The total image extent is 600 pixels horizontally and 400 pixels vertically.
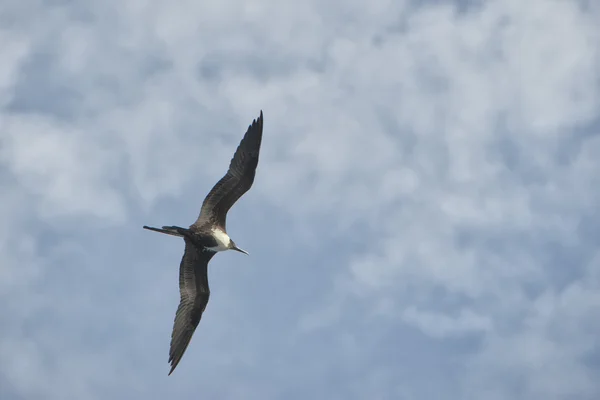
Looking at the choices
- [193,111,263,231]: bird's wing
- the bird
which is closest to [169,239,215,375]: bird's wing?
the bird

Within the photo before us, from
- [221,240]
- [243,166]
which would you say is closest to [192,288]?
[221,240]

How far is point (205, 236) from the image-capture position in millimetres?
23547

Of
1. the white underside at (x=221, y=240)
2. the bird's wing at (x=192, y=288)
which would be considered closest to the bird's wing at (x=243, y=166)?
the white underside at (x=221, y=240)

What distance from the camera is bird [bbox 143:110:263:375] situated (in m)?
23.4

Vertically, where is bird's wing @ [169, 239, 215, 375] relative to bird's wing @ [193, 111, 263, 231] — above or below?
below

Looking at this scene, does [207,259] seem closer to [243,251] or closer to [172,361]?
[243,251]

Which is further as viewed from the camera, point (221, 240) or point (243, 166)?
point (221, 240)

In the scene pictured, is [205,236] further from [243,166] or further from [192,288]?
[243,166]

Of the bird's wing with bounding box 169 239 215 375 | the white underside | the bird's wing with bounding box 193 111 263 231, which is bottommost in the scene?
the bird's wing with bounding box 169 239 215 375

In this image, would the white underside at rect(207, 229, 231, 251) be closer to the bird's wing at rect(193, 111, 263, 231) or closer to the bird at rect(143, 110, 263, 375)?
the bird at rect(143, 110, 263, 375)

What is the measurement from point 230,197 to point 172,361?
4843 millimetres

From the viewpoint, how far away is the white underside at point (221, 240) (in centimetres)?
2380

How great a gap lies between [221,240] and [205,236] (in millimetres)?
587

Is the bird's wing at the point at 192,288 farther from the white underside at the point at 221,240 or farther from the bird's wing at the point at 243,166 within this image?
the bird's wing at the point at 243,166
